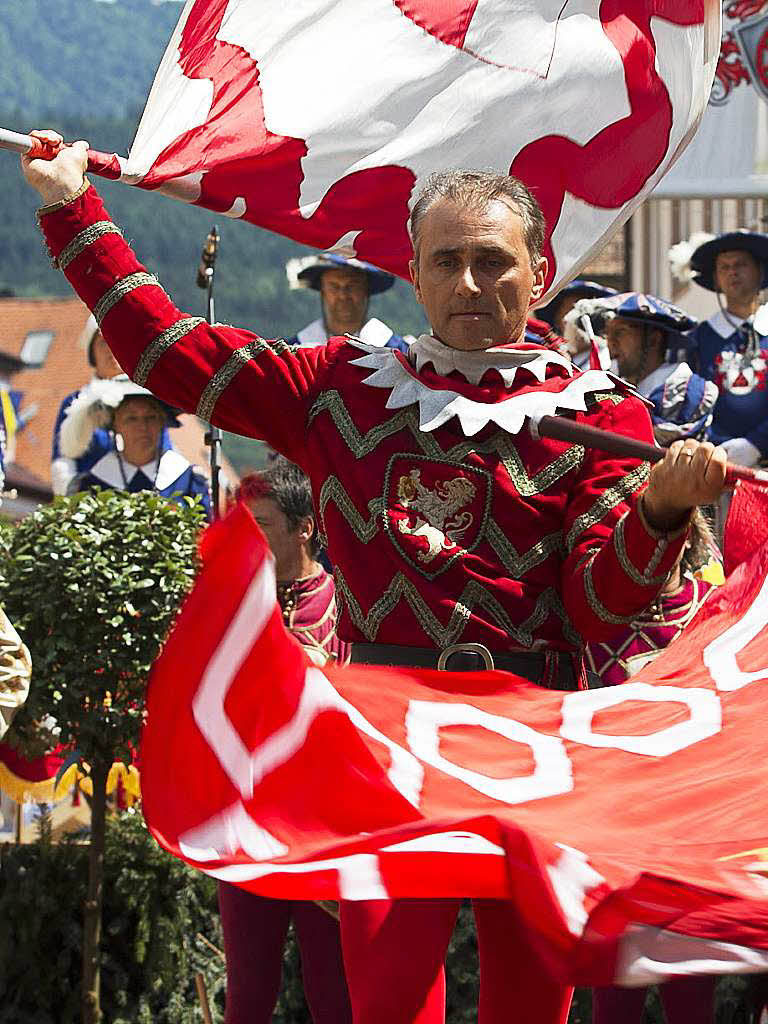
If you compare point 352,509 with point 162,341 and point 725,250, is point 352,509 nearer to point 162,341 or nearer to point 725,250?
point 162,341

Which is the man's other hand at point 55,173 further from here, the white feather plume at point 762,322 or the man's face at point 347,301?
the man's face at point 347,301

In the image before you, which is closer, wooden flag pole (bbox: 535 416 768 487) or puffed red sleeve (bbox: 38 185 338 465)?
wooden flag pole (bbox: 535 416 768 487)

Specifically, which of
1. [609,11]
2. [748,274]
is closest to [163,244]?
[748,274]

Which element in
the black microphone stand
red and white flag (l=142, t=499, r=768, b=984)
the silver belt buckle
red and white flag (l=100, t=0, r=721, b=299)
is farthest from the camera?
the black microphone stand

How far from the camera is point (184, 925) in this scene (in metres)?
6.14

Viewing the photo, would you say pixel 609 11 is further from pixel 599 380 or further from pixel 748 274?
pixel 748 274

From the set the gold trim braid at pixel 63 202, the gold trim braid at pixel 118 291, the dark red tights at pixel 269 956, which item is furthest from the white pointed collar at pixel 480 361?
the dark red tights at pixel 269 956

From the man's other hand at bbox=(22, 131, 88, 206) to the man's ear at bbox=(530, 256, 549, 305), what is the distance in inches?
35.6

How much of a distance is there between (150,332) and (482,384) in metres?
0.65

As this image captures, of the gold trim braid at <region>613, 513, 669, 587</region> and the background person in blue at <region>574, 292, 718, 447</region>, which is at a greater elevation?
the background person in blue at <region>574, 292, 718, 447</region>

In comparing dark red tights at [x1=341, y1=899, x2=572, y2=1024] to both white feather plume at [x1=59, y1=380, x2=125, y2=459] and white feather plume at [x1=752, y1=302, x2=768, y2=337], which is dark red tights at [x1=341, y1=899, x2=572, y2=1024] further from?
white feather plume at [x1=59, y1=380, x2=125, y2=459]

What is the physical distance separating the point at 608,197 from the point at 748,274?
15.2 ft

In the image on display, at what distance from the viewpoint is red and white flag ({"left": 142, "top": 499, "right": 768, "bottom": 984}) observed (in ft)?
9.01

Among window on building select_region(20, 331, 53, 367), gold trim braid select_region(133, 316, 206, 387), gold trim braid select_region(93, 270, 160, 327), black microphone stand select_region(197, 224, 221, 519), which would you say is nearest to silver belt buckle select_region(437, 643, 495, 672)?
gold trim braid select_region(133, 316, 206, 387)
